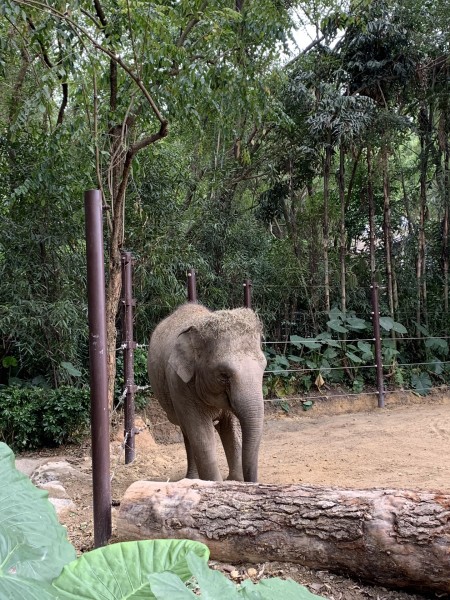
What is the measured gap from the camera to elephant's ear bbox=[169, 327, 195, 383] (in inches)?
147

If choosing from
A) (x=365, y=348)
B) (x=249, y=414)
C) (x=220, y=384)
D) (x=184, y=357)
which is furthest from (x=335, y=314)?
(x=249, y=414)

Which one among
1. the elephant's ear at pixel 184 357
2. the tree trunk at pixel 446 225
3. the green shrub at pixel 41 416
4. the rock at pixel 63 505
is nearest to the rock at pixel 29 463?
the green shrub at pixel 41 416

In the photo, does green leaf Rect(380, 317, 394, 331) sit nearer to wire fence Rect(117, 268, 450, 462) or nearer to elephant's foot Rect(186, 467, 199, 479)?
wire fence Rect(117, 268, 450, 462)

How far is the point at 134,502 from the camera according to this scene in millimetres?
2564

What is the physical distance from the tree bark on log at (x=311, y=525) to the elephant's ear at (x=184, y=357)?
45.1 inches

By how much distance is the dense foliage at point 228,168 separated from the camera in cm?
547

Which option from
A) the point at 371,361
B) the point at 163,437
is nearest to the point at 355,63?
the point at 371,361

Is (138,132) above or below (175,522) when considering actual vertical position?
above

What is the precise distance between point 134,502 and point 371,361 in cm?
735

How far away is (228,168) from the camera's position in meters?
9.72

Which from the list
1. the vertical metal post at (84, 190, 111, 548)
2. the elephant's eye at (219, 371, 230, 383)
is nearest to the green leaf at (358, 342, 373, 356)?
the elephant's eye at (219, 371, 230, 383)

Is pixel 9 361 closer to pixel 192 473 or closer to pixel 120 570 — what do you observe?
pixel 192 473

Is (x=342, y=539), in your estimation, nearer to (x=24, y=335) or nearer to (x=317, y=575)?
(x=317, y=575)

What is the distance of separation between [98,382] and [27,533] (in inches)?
62.5
